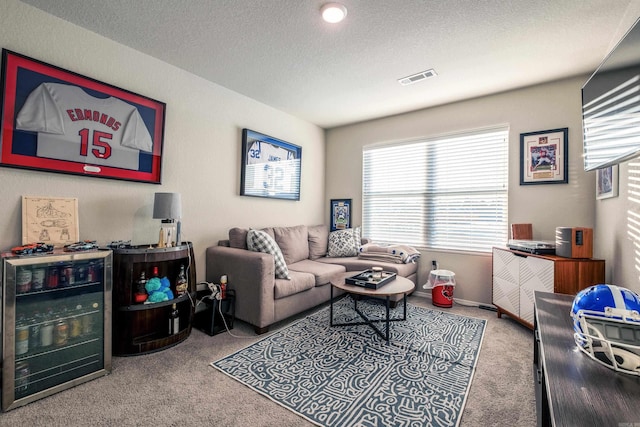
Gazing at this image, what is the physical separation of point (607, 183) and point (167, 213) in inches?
143

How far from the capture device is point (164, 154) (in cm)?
267

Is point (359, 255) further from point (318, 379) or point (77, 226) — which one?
point (77, 226)

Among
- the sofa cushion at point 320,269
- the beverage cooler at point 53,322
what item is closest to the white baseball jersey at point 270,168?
the sofa cushion at point 320,269

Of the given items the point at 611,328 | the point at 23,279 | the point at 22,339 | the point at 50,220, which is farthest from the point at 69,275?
the point at 611,328

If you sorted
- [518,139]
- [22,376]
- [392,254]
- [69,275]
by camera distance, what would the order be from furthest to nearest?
[392,254] < [518,139] < [69,275] < [22,376]

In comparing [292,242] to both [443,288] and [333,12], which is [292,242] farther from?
[333,12]

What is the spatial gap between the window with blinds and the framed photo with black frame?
19 centimetres

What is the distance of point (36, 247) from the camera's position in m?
1.74

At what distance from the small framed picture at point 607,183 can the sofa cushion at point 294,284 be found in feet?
8.54

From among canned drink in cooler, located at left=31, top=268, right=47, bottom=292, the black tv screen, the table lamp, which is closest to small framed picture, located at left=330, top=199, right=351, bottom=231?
the table lamp

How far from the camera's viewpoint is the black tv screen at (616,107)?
3.59 ft

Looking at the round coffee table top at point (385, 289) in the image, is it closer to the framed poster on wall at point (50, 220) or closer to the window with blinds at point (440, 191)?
the window with blinds at point (440, 191)

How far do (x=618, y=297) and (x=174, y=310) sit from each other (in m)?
2.77

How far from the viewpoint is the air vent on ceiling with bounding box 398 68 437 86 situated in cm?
280
